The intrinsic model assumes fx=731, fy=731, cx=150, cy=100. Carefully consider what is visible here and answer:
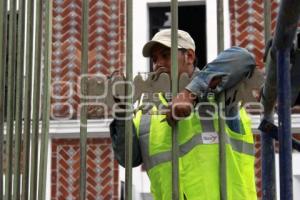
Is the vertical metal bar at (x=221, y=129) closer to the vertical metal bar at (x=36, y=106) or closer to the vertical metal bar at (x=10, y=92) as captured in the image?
the vertical metal bar at (x=36, y=106)

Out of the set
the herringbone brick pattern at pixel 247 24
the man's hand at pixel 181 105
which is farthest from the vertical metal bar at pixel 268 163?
the herringbone brick pattern at pixel 247 24

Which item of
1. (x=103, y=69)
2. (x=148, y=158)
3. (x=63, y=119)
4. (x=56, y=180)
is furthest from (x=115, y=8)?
(x=148, y=158)

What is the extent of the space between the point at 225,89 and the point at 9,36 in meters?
0.77

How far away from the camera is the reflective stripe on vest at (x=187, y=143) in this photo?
2.69 m

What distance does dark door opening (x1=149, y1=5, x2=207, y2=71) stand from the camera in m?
8.03

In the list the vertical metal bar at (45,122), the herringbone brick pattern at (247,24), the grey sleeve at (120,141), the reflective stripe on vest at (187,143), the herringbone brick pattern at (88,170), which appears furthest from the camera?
the herringbone brick pattern at (247,24)

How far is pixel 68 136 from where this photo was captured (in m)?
7.64

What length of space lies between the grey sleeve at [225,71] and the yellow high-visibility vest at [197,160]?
213 mm

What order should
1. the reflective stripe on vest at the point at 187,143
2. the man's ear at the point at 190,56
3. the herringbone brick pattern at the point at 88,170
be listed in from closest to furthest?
the reflective stripe on vest at the point at 187,143, the man's ear at the point at 190,56, the herringbone brick pattern at the point at 88,170

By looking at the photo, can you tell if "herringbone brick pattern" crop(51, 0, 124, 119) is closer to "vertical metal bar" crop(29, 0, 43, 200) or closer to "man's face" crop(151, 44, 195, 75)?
"man's face" crop(151, 44, 195, 75)

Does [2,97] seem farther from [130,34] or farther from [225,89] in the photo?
[225,89]

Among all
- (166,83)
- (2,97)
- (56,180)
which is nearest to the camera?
(166,83)

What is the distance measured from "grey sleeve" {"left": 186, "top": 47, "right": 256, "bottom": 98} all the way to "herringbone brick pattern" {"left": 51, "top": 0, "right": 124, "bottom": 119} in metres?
5.30

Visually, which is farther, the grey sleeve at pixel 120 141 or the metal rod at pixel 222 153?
the grey sleeve at pixel 120 141
